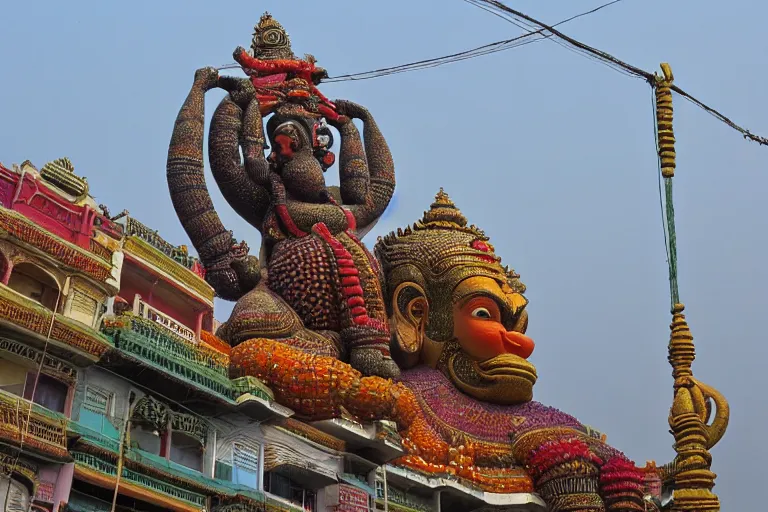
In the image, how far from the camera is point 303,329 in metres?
20.5

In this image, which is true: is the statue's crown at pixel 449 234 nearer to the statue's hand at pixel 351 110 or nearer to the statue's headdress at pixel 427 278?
the statue's headdress at pixel 427 278

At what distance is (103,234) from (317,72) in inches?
317

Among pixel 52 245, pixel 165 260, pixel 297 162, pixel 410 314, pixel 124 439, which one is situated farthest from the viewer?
pixel 410 314

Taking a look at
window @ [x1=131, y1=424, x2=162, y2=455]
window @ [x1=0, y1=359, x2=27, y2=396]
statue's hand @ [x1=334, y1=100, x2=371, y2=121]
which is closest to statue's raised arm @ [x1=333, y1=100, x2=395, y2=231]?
statue's hand @ [x1=334, y1=100, x2=371, y2=121]

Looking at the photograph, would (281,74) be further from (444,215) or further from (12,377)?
(12,377)

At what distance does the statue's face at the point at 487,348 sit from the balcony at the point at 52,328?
883 cm

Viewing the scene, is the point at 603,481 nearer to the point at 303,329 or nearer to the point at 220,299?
the point at 303,329

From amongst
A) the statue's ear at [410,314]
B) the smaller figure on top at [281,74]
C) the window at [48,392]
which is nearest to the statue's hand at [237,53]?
the smaller figure on top at [281,74]

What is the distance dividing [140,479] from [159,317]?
2819mm

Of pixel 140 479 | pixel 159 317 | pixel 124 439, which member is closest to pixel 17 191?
pixel 159 317

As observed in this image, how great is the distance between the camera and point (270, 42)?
24031 mm

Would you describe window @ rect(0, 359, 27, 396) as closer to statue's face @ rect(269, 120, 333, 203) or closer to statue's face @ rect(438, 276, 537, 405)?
statue's face @ rect(269, 120, 333, 203)

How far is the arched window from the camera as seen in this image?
15.4 metres

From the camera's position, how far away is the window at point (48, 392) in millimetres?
14727
